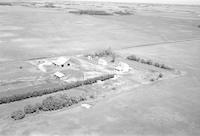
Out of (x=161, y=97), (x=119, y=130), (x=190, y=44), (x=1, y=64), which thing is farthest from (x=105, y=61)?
(x=190, y=44)

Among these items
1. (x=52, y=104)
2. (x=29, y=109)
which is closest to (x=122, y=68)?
(x=52, y=104)

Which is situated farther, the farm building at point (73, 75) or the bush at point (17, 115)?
the farm building at point (73, 75)

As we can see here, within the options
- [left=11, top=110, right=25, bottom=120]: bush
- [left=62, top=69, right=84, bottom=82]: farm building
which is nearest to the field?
[left=11, top=110, right=25, bottom=120]: bush

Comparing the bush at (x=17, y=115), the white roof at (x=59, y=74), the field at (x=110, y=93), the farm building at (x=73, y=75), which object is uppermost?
the white roof at (x=59, y=74)

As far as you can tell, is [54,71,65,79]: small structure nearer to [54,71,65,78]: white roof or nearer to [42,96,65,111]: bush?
[54,71,65,78]: white roof

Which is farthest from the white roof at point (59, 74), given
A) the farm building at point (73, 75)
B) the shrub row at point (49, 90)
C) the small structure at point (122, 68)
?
the small structure at point (122, 68)

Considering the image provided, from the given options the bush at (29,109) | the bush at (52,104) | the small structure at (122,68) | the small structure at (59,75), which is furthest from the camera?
the small structure at (122,68)

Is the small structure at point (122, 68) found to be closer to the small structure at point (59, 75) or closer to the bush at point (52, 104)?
the small structure at point (59, 75)

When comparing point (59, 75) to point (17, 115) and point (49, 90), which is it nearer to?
point (49, 90)

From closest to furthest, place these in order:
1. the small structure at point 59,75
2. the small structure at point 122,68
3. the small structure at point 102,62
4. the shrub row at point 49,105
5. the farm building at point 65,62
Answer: the shrub row at point 49,105
the small structure at point 59,75
the small structure at point 122,68
the farm building at point 65,62
the small structure at point 102,62
